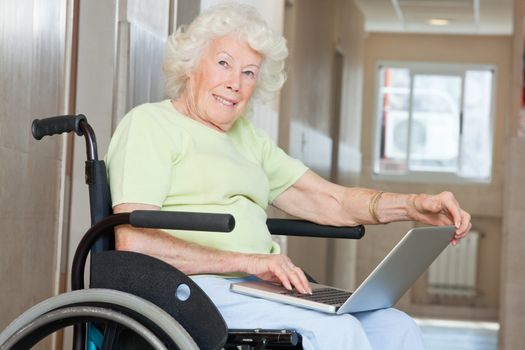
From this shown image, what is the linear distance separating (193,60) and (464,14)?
7270 mm

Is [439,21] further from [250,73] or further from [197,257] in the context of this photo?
[197,257]

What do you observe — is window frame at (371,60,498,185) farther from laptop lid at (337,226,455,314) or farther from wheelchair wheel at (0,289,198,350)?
wheelchair wheel at (0,289,198,350)

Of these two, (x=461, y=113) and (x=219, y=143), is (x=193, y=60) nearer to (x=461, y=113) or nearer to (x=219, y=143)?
(x=219, y=143)

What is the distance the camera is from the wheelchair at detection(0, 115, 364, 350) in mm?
1610

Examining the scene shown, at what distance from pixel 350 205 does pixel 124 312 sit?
796 mm

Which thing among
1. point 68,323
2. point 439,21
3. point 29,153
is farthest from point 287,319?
point 439,21

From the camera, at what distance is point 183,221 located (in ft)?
5.34

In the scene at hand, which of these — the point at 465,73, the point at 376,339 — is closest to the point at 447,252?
the point at 465,73

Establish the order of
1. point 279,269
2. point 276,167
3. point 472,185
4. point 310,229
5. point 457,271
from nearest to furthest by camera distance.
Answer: point 279,269
point 310,229
point 276,167
point 472,185
point 457,271

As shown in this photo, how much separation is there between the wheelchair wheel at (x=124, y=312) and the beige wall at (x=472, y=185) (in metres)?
8.55

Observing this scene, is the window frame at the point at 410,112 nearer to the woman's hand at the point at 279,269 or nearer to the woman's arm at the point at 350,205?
the woman's arm at the point at 350,205

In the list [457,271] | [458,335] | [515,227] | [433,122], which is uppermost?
[433,122]

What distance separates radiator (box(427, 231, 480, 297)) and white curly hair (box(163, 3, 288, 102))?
8.32 metres

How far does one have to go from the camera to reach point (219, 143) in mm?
2092
